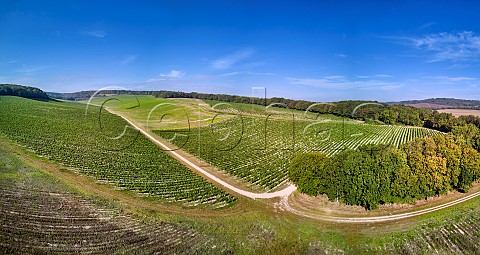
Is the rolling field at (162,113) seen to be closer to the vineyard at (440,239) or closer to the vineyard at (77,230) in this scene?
the vineyard at (77,230)

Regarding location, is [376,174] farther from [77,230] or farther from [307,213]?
[77,230]

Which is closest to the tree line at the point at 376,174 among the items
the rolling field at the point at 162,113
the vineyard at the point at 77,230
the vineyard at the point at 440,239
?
the vineyard at the point at 440,239

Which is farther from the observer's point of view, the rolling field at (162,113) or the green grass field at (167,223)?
the rolling field at (162,113)

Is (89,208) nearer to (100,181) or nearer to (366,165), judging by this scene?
(100,181)

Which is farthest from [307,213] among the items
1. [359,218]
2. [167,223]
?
[167,223]

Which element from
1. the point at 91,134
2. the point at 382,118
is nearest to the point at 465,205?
the point at 91,134

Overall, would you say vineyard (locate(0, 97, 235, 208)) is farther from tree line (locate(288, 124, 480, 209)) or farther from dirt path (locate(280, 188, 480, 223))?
tree line (locate(288, 124, 480, 209))

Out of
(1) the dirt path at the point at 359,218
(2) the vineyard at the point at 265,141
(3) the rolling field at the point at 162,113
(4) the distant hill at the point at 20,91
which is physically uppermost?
(4) the distant hill at the point at 20,91
